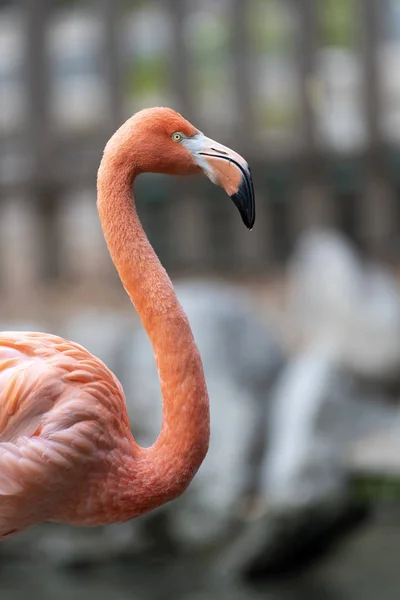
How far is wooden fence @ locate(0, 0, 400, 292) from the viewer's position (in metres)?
7.23

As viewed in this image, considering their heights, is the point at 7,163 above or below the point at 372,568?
above

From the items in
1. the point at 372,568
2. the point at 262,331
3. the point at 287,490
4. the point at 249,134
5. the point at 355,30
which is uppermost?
the point at 355,30

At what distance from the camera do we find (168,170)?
211 centimetres

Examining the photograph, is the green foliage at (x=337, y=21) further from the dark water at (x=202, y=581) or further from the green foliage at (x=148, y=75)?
the dark water at (x=202, y=581)

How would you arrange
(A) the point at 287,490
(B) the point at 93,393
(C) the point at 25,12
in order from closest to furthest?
(B) the point at 93,393
(A) the point at 287,490
(C) the point at 25,12

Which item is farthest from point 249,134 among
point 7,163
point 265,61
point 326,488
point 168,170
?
point 168,170

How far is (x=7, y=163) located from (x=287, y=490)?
3.68 metres

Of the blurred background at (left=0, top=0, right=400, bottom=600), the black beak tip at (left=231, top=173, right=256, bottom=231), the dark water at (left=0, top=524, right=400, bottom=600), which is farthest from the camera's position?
the blurred background at (left=0, top=0, right=400, bottom=600)

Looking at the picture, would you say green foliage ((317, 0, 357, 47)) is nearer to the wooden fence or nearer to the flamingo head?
the wooden fence

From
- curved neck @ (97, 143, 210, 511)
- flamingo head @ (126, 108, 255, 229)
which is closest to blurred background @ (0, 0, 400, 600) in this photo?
curved neck @ (97, 143, 210, 511)

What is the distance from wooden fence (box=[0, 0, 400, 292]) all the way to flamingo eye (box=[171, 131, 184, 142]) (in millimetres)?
5238

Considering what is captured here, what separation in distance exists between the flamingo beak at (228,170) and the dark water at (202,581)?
9.92ft

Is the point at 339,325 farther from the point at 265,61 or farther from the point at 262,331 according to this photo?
the point at 265,61

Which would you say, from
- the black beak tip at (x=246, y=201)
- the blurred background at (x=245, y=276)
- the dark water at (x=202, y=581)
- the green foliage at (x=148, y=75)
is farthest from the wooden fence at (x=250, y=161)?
the black beak tip at (x=246, y=201)
